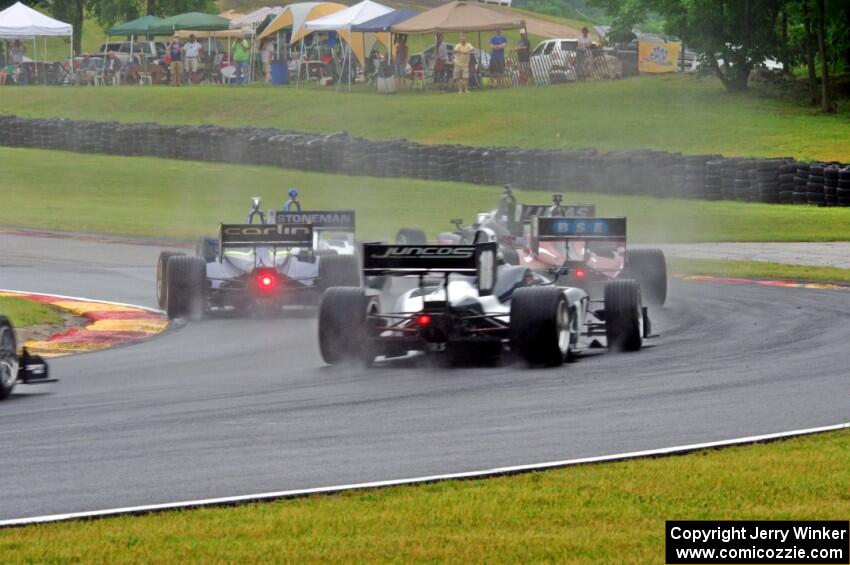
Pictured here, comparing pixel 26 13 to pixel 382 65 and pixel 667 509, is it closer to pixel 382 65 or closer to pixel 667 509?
pixel 382 65

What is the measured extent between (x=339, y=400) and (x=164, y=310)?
7.86m

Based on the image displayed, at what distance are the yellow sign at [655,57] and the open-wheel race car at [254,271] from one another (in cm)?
4227

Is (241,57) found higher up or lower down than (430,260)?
higher up

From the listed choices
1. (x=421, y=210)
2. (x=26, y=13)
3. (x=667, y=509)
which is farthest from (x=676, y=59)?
(x=667, y=509)

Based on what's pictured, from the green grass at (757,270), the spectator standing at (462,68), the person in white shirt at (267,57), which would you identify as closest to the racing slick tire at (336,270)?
the green grass at (757,270)

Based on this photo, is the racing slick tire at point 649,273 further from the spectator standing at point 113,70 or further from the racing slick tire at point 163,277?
the spectator standing at point 113,70

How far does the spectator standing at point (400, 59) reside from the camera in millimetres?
52625

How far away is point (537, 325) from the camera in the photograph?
13.4m

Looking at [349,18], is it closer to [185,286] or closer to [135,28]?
[135,28]

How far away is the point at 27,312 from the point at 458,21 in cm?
3462

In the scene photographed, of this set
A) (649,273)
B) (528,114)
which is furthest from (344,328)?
(528,114)

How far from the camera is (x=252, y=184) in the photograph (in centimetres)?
3894

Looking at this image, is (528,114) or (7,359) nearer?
(7,359)

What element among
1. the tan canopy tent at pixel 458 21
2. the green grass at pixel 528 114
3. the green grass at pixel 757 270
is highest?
the tan canopy tent at pixel 458 21
